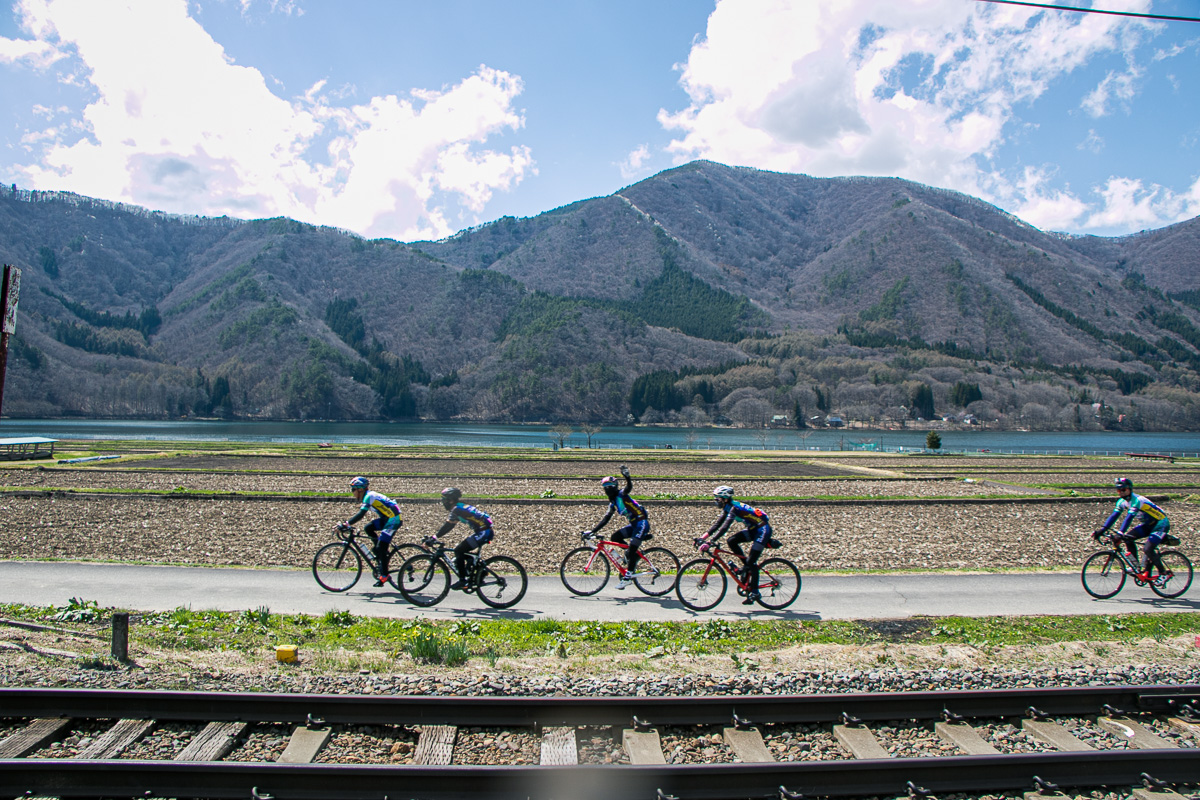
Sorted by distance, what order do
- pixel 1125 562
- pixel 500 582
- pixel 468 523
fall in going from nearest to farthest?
pixel 468 523, pixel 500 582, pixel 1125 562

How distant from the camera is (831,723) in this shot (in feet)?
23.4

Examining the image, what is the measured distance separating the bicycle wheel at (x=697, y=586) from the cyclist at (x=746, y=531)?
41 centimetres

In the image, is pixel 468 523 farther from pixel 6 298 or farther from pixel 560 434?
pixel 560 434

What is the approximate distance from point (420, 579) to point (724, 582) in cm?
558

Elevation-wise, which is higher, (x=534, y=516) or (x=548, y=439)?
(x=534, y=516)

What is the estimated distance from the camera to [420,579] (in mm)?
12289

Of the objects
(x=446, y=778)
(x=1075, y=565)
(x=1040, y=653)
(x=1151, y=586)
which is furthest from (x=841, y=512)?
(x=446, y=778)

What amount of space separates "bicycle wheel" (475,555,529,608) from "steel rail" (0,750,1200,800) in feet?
20.7

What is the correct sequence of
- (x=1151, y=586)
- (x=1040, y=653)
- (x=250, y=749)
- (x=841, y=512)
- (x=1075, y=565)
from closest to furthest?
(x=250, y=749) → (x=1040, y=653) → (x=1151, y=586) → (x=1075, y=565) → (x=841, y=512)

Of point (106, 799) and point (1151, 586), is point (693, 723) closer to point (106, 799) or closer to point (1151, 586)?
point (106, 799)

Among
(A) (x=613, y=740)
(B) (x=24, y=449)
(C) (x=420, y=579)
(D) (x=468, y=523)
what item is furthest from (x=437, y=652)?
(B) (x=24, y=449)

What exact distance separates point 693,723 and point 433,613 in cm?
598

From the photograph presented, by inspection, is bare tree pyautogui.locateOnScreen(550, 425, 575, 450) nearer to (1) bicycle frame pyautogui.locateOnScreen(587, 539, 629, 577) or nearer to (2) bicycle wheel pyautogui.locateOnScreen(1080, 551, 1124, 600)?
(1) bicycle frame pyautogui.locateOnScreen(587, 539, 629, 577)

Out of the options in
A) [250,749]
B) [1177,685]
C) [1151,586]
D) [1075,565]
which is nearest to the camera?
[250,749]
